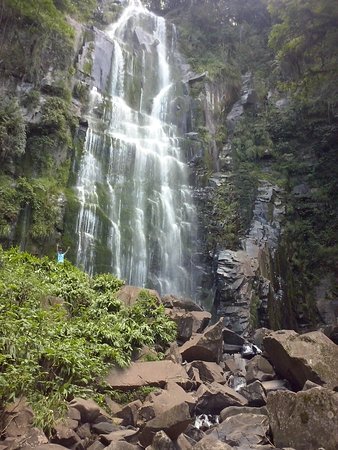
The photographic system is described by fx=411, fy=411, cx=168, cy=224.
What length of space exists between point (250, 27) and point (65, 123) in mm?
19984

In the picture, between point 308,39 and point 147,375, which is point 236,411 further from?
point 308,39

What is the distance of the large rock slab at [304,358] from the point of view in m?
7.19

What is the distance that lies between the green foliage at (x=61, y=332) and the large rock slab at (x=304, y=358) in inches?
95.4

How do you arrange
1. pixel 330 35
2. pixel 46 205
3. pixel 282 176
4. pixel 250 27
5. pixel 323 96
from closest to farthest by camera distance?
pixel 330 35
pixel 46 205
pixel 323 96
pixel 282 176
pixel 250 27

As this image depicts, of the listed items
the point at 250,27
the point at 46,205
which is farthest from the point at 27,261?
the point at 250,27

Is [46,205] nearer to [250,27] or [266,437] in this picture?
[266,437]

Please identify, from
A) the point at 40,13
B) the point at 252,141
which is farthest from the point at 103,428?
the point at 252,141

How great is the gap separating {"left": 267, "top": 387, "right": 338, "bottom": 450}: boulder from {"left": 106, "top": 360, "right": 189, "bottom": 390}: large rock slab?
2730 mm

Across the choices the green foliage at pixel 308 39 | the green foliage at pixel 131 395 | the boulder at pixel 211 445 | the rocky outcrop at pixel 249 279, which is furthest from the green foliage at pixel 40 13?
the boulder at pixel 211 445

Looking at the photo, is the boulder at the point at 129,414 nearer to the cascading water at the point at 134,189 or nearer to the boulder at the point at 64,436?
the boulder at the point at 64,436

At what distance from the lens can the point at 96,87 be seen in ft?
73.7

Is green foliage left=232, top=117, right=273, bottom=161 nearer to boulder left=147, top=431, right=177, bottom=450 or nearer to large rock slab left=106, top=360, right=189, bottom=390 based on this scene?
large rock slab left=106, top=360, right=189, bottom=390

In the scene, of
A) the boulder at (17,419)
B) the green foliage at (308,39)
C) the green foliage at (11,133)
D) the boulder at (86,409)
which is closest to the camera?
the boulder at (17,419)

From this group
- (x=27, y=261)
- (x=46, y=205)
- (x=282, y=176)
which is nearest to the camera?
(x=27, y=261)
